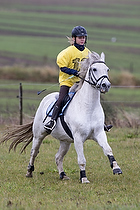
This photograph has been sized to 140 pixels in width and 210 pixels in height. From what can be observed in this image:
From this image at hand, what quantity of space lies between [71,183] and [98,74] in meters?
1.98

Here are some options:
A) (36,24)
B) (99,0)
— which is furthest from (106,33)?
(99,0)

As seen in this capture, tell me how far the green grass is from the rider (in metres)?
1.02

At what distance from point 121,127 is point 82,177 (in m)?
6.61

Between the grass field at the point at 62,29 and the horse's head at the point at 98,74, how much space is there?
98.0 feet

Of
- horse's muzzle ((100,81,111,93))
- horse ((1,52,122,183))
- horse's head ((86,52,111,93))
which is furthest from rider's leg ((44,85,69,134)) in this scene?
horse's muzzle ((100,81,111,93))

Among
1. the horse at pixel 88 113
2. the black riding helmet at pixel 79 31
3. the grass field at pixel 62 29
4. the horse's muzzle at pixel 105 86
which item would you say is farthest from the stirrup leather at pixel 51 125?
the grass field at pixel 62 29

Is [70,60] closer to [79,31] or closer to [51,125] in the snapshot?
[79,31]

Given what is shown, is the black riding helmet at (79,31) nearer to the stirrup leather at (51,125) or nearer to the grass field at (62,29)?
the stirrup leather at (51,125)

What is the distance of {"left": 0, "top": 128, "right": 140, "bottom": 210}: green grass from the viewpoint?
18.6 ft

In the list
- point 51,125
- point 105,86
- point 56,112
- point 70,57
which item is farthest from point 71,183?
point 70,57

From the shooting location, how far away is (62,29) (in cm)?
7231

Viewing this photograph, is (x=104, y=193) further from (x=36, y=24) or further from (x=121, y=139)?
(x=36, y=24)

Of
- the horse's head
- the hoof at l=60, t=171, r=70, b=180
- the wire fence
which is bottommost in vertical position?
the wire fence

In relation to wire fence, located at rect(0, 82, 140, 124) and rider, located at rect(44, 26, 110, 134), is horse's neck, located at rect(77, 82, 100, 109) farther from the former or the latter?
wire fence, located at rect(0, 82, 140, 124)
